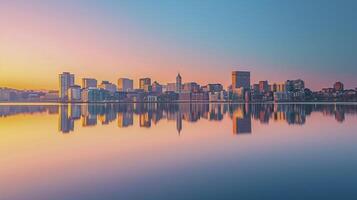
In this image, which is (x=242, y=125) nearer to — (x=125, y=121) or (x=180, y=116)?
(x=125, y=121)

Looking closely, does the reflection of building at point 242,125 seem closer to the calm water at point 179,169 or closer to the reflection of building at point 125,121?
the calm water at point 179,169

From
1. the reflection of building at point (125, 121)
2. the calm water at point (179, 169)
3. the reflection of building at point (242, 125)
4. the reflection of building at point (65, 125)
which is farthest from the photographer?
the reflection of building at point (125, 121)

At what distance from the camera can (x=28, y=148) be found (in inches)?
781

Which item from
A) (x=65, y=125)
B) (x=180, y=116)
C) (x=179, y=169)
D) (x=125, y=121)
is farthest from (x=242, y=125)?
(x=179, y=169)

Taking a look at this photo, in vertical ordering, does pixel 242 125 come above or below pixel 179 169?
above

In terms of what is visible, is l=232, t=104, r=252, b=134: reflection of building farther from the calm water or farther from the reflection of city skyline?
the calm water

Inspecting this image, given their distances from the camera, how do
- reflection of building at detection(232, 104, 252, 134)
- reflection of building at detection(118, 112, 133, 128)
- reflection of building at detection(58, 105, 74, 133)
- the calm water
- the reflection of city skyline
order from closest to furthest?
the calm water, reflection of building at detection(232, 104, 252, 134), reflection of building at detection(58, 105, 74, 133), reflection of building at detection(118, 112, 133, 128), the reflection of city skyline

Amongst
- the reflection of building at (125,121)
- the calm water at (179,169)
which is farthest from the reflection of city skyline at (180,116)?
the calm water at (179,169)

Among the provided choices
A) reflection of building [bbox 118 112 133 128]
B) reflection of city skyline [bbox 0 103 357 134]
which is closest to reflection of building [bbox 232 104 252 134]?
reflection of city skyline [bbox 0 103 357 134]

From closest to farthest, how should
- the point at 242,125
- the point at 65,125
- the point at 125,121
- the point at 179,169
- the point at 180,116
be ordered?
the point at 179,169, the point at 242,125, the point at 65,125, the point at 125,121, the point at 180,116

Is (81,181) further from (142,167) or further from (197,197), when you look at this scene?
(197,197)

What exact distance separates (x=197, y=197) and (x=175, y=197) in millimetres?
686

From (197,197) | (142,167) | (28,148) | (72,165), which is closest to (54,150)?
(28,148)

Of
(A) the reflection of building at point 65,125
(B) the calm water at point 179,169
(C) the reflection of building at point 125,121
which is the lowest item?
(B) the calm water at point 179,169
